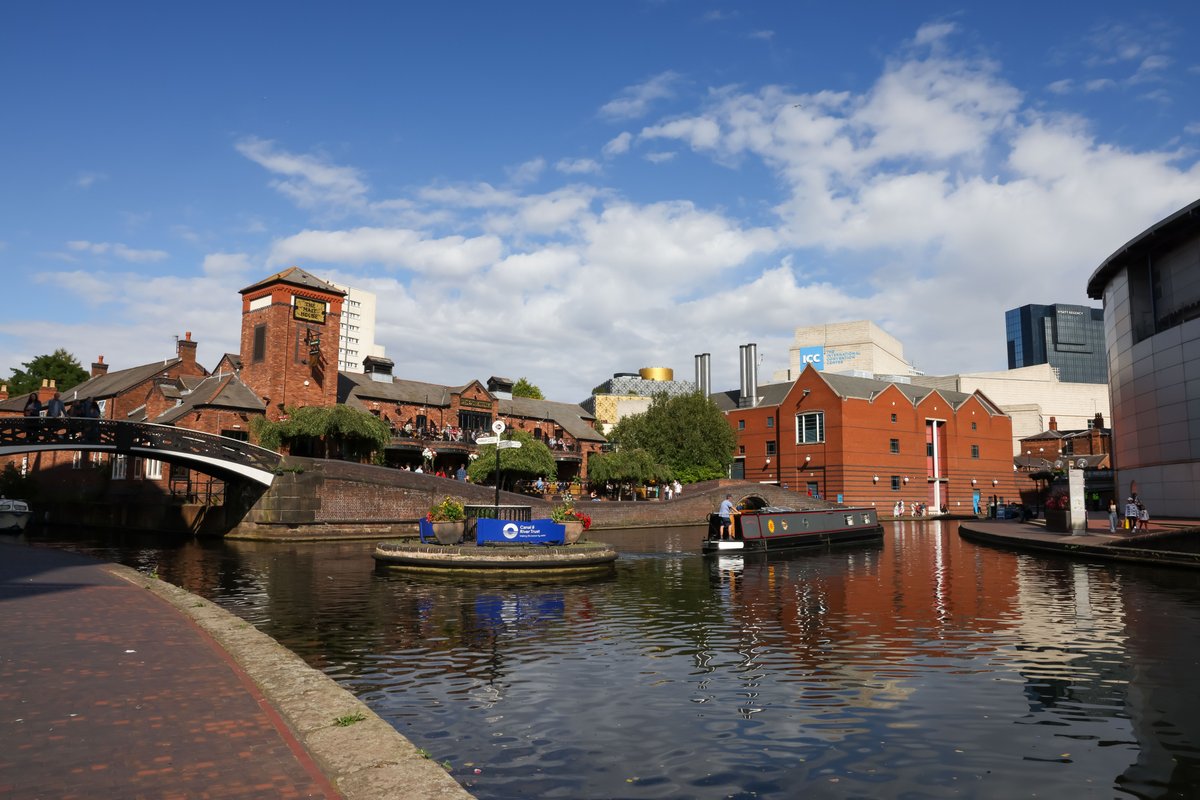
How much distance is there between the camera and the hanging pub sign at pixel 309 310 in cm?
4703

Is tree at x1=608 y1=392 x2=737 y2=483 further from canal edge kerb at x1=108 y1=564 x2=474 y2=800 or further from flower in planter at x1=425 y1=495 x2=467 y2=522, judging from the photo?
canal edge kerb at x1=108 y1=564 x2=474 y2=800

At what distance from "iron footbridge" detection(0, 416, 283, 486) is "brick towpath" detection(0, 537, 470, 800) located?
26.1m

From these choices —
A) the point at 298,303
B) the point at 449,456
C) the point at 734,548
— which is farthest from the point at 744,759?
the point at 449,456

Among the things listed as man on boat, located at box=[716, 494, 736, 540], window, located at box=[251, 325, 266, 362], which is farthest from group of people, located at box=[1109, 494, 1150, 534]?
window, located at box=[251, 325, 266, 362]

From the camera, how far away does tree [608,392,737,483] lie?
64750 millimetres

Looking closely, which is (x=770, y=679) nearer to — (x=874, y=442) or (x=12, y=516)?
(x=12, y=516)

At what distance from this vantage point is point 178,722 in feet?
20.9

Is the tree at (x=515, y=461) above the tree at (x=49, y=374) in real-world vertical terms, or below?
below

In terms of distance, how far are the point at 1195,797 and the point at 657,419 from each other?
197 feet

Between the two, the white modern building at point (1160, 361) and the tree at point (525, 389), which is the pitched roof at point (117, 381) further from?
the white modern building at point (1160, 361)

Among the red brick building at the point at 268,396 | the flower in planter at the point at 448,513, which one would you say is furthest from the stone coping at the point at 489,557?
the red brick building at the point at 268,396

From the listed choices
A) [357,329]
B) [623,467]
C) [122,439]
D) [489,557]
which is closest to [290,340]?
[122,439]

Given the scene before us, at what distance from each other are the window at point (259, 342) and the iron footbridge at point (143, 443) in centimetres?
1078

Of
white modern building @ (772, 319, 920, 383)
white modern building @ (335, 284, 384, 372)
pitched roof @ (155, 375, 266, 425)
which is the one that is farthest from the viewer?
white modern building @ (335, 284, 384, 372)
